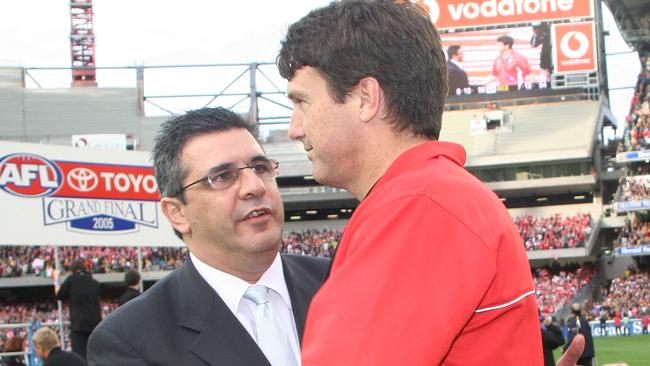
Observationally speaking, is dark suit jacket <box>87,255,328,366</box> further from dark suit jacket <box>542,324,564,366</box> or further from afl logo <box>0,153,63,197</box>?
afl logo <box>0,153,63,197</box>

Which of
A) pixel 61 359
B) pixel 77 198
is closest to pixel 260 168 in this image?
pixel 61 359

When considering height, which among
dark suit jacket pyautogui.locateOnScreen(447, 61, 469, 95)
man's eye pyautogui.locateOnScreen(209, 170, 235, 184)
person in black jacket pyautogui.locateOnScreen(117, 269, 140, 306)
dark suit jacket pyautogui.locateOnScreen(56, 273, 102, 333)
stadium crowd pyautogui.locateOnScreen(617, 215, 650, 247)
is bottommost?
stadium crowd pyautogui.locateOnScreen(617, 215, 650, 247)

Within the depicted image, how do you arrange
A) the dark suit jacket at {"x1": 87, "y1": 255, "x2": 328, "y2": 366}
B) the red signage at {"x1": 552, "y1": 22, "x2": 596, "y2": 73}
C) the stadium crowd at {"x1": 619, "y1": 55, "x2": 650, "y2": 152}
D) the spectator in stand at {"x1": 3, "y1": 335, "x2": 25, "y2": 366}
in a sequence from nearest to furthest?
the dark suit jacket at {"x1": 87, "y1": 255, "x2": 328, "y2": 366} < the spectator in stand at {"x1": 3, "y1": 335, "x2": 25, "y2": 366} < the stadium crowd at {"x1": 619, "y1": 55, "x2": 650, "y2": 152} < the red signage at {"x1": 552, "y1": 22, "x2": 596, "y2": 73}

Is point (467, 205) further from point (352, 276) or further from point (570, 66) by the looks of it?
point (570, 66)

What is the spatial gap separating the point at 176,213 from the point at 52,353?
5030mm

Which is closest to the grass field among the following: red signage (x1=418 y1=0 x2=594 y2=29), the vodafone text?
red signage (x1=418 y1=0 x2=594 y2=29)

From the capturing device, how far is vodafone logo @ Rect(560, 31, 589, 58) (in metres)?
53.5

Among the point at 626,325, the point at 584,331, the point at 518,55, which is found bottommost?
the point at 626,325

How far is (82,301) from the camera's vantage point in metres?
9.65

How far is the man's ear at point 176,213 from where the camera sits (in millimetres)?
3307

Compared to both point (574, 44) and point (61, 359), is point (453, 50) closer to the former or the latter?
point (574, 44)

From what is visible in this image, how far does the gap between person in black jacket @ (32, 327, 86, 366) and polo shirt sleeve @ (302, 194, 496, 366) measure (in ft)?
21.8

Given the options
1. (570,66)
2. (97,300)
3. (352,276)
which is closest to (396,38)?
(352,276)

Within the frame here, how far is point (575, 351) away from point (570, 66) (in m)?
53.9
